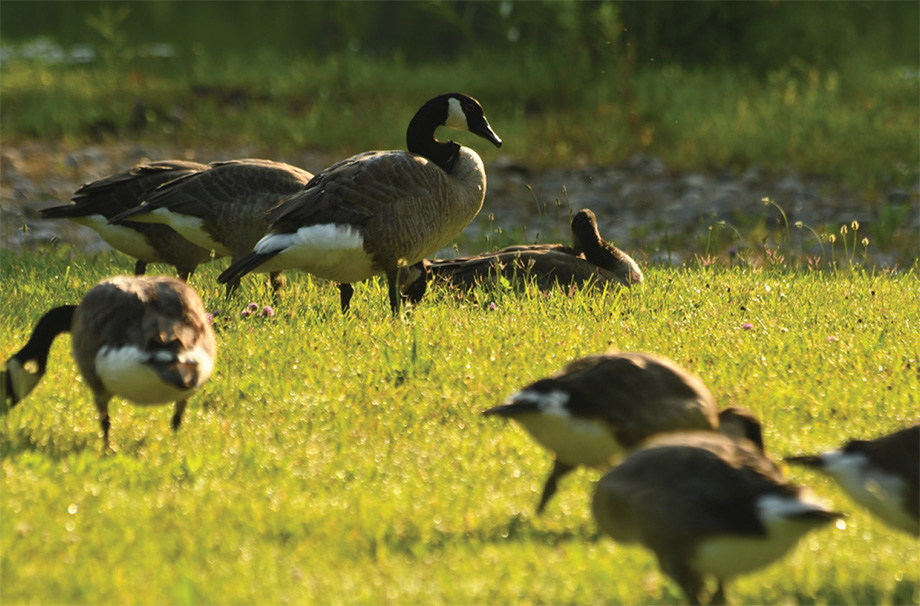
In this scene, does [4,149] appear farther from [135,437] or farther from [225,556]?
[225,556]

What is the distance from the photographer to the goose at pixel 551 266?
9.60 meters

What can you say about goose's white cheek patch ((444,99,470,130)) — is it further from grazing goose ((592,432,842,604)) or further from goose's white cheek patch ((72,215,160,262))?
grazing goose ((592,432,842,604))

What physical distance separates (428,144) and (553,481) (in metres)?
5.21

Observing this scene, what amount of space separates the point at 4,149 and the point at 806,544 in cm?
1747

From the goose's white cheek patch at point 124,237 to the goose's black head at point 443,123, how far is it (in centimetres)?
254

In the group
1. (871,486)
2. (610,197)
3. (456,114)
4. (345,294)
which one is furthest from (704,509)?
(610,197)

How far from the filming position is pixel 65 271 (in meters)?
10.3

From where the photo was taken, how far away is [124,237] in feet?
32.6

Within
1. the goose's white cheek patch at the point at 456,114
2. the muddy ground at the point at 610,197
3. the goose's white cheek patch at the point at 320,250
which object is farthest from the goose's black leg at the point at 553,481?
the muddy ground at the point at 610,197

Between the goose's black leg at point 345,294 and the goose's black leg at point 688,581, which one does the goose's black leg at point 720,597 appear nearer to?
the goose's black leg at point 688,581

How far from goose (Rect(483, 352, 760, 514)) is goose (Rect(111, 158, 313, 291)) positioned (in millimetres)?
4795

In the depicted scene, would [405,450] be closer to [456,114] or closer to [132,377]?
[132,377]

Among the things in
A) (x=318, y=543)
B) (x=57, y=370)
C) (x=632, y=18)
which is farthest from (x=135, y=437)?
Answer: (x=632, y=18)

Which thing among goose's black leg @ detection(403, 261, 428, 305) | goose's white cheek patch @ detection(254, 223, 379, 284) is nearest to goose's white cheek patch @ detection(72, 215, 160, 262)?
goose's white cheek patch @ detection(254, 223, 379, 284)
